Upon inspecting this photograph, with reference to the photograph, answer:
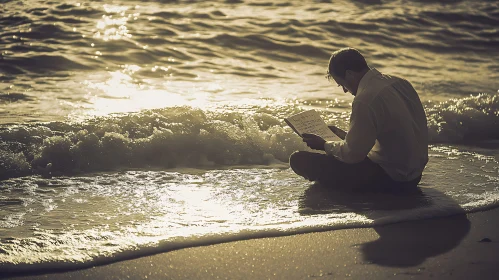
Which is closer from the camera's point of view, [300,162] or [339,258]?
[339,258]

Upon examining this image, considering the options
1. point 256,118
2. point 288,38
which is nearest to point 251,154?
point 256,118

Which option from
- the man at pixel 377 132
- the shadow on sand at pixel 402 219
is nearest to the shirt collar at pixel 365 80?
the man at pixel 377 132

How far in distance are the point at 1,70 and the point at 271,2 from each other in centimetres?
716

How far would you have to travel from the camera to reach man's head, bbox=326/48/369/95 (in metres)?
5.04

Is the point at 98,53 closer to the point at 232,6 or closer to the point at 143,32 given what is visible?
the point at 143,32

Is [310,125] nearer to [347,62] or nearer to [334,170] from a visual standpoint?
[334,170]

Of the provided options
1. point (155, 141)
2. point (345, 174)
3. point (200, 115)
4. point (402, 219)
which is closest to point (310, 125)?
point (345, 174)

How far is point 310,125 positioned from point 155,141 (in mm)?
2220

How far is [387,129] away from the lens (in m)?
5.03

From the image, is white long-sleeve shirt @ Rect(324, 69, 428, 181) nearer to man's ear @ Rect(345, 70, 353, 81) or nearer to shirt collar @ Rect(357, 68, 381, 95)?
shirt collar @ Rect(357, 68, 381, 95)

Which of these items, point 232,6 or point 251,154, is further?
point 232,6

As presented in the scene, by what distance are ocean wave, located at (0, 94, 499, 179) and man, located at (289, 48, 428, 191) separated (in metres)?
1.82

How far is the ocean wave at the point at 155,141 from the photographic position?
6.79 meters

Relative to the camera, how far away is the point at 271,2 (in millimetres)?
16625
